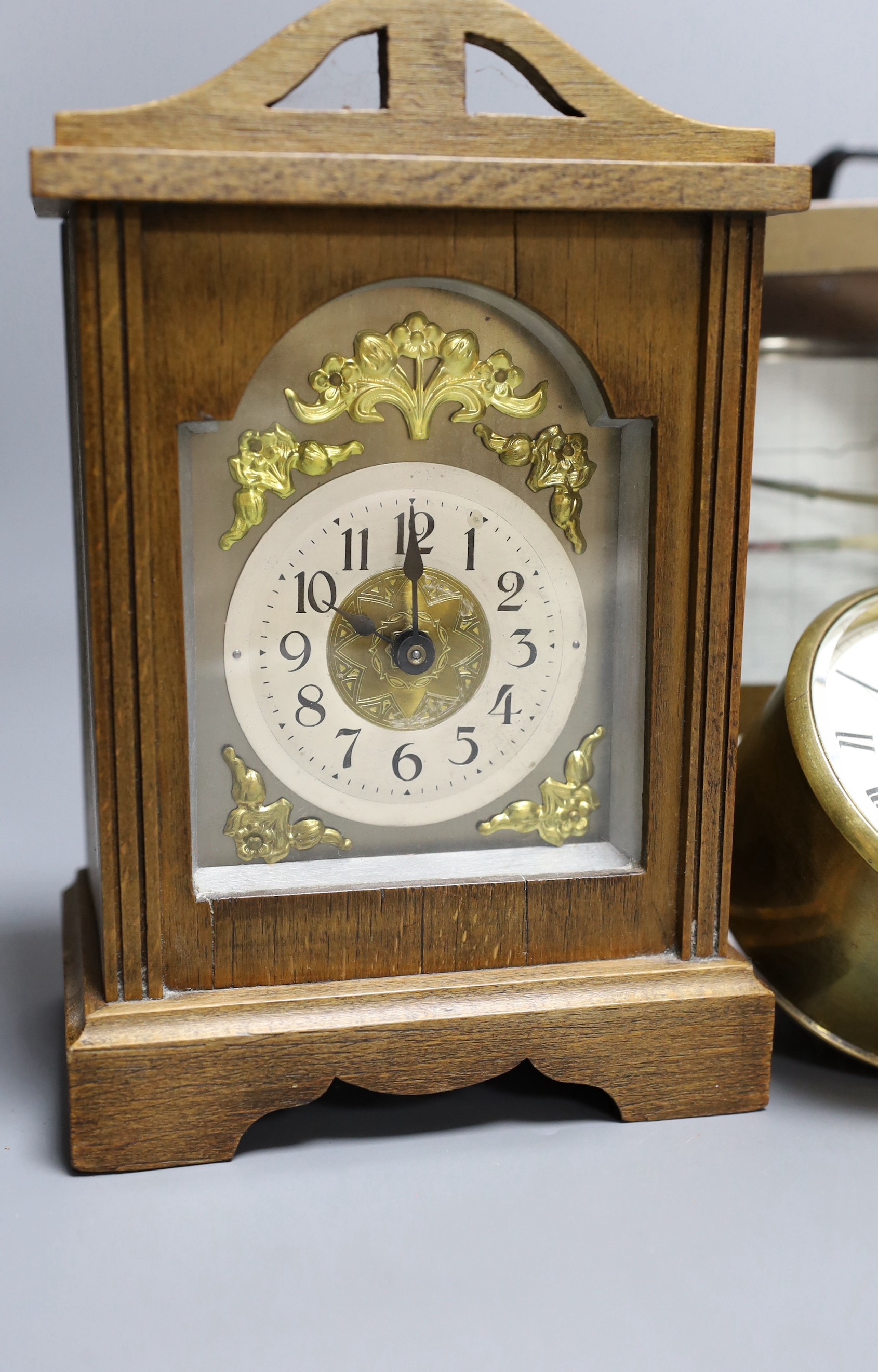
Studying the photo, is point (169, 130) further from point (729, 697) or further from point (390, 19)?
point (729, 697)

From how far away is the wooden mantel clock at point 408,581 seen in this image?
111 cm

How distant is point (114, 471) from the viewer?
1119mm

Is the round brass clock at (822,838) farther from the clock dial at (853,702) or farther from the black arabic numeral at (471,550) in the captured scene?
the black arabic numeral at (471,550)

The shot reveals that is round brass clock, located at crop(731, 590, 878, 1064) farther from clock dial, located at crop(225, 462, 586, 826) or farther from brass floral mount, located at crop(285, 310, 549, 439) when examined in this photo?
brass floral mount, located at crop(285, 310, 549, 439)

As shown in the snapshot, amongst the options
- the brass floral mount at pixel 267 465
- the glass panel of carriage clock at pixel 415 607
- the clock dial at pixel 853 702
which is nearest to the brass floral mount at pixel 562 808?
the glass panel of carriage clock at pixel 415 607

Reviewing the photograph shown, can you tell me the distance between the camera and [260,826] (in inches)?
49.3

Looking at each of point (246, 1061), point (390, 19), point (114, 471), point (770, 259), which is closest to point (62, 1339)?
point (246, 1061)

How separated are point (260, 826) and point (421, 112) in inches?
23.1

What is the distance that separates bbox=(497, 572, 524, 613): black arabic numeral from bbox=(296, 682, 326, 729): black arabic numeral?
17cm

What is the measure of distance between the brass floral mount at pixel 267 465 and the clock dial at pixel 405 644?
2cm

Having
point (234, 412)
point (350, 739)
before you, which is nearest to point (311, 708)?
point (350, 739)

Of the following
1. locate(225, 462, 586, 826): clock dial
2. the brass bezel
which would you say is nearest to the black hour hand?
locate(225, 462, 586, 826): clock dial

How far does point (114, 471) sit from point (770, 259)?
94cm

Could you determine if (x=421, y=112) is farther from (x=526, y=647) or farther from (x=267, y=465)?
(x=526, y=647)
